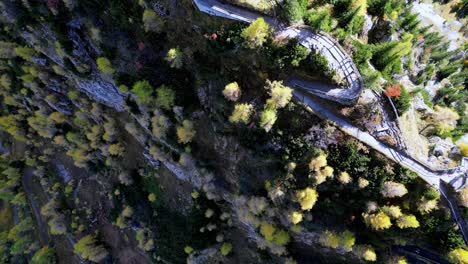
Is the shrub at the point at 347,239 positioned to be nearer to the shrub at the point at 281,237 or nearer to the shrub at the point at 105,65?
the shrub at the point at 281,237

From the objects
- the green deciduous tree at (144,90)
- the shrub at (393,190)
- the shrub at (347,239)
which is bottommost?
the shrub at (347,239)

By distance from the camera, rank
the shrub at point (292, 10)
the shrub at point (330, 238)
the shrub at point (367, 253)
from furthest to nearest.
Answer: the shrub at point (330, 238), the shrub at point (367, 253), the shrub at point (292, 10)

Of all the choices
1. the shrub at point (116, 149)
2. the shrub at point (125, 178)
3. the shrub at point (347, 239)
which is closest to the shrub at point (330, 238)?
the shrub at point (347, 239)

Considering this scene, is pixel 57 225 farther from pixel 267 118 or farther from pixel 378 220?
pixel 378 220

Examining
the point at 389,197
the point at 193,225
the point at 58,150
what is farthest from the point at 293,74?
the point at 58,150

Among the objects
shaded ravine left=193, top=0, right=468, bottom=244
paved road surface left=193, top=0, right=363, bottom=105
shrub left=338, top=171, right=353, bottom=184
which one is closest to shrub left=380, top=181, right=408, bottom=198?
shaded ravine left=193, top=0, right=468, bottom=244

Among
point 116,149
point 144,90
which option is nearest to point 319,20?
point 144,90

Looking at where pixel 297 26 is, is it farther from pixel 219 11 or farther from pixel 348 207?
pixel 348 207
